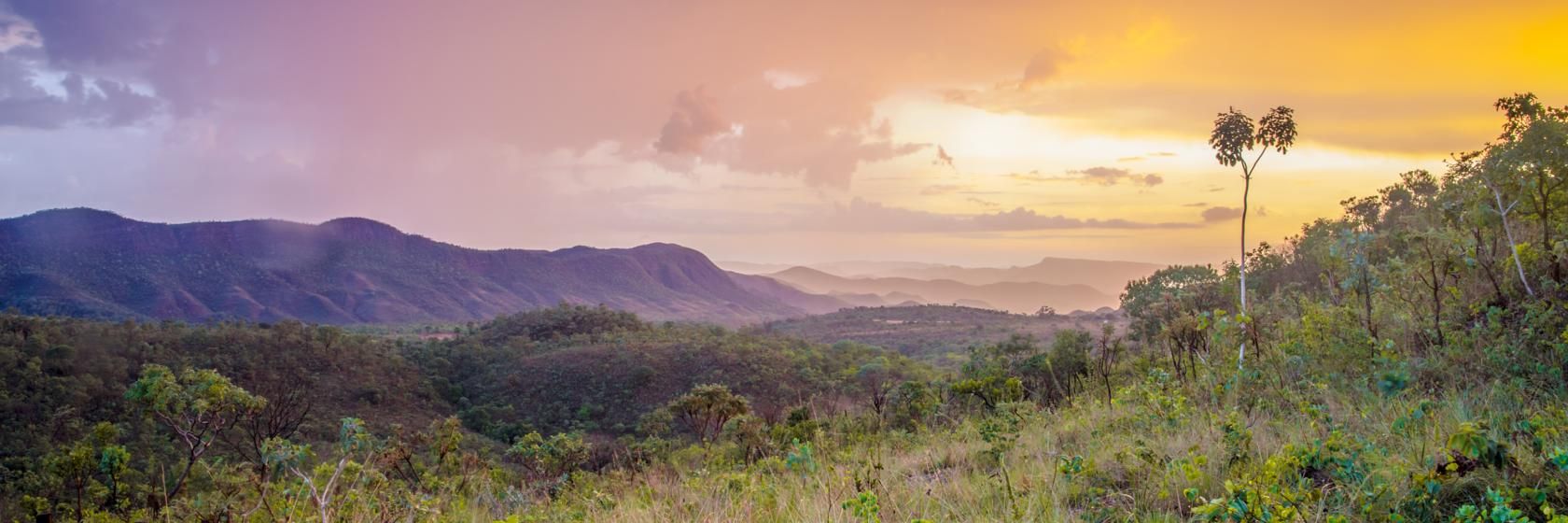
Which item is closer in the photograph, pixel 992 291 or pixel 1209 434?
pixel 1209 434

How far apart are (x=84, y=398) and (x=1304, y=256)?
134ft

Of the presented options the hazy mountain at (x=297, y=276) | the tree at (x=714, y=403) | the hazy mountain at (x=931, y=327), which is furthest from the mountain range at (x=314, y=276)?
the tree at (x=714, y=403)

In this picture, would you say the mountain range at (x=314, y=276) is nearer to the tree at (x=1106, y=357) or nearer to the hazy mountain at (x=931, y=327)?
the hazy mountain at (x=931, y=327)

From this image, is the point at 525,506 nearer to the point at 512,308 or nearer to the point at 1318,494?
the point at 1318,494

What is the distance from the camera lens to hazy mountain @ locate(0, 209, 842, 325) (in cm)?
7806

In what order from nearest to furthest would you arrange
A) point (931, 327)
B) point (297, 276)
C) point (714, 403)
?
point (714, 403), point (931, 327), point (297, 276)

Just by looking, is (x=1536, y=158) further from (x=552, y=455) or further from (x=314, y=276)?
(x=314, y=276)

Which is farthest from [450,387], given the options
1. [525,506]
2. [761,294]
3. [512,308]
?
[761,294]

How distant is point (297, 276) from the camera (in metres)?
95.5

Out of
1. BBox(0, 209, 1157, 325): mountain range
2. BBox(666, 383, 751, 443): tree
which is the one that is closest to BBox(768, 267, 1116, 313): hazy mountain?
BBox(0, 209, 1157, 325): mountain range

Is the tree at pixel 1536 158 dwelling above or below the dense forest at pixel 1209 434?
above

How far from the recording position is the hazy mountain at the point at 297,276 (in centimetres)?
7806

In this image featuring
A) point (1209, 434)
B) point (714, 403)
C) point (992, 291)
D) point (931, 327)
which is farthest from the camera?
point (992, 291)

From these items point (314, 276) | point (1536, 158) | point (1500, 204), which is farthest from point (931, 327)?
point (314, 276)
